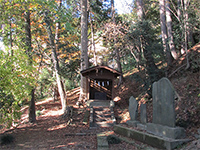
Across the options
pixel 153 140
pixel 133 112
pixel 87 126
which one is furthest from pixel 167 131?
pixel 87 126

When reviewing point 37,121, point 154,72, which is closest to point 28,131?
point 37,121

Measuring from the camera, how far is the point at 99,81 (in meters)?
15.9

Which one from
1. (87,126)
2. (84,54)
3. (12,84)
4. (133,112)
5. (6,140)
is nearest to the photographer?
(12,84)

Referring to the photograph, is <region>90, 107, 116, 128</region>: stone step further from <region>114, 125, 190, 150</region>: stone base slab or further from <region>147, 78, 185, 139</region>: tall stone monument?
<region>147, 78, 185, 139</region>: tall stone monument

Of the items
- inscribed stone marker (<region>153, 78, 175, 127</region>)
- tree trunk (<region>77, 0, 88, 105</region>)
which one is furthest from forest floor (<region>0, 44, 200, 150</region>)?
tree trunk (<region>77, 0, 88, 105</region>)

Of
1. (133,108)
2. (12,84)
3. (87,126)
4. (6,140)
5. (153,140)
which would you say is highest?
(12,84)

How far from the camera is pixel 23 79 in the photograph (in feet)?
24.9

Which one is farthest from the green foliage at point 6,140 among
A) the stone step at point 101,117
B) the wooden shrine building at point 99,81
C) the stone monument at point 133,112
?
the wooden shrine building at point 99,81

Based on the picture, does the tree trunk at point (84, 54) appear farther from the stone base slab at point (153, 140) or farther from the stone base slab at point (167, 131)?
the stone base slab at point (167, 131)

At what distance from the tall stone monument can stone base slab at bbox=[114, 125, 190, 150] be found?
12.0 inches

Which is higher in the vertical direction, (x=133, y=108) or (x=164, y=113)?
(x=164, y=113)

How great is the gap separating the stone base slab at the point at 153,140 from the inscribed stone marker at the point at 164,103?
639 millimetres

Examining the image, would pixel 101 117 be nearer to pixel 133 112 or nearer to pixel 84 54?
pixel 133 112

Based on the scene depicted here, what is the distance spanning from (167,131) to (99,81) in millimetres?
10551
